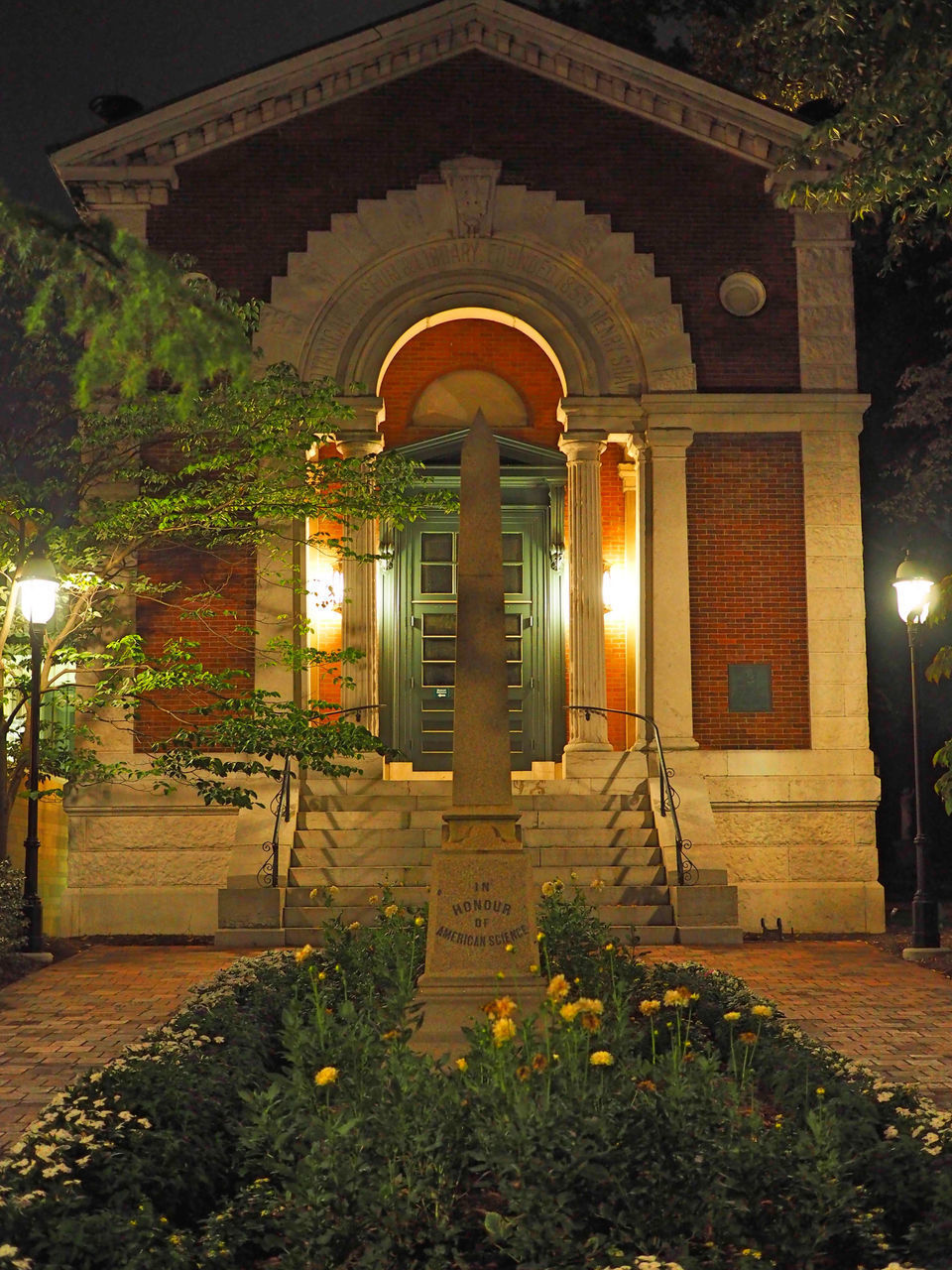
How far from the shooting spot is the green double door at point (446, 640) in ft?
58.4

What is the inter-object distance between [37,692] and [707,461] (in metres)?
7.65

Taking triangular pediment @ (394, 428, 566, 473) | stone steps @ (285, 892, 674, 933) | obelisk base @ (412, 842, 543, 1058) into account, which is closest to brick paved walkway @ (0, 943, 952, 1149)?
stone steps @ (285, 892, 674, 933)

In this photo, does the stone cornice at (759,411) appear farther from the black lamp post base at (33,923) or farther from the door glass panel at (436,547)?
the black lamp post base at (33,923)

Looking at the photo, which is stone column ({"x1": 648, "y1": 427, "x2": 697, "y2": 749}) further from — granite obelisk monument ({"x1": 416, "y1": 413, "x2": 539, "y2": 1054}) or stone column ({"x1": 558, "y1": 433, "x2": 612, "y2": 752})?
granite obelisk monument ({"x1": 416, "y1": 413, "x2": 539, "y2": 1054})

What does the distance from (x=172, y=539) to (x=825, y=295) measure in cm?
781

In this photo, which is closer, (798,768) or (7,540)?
(7,540)

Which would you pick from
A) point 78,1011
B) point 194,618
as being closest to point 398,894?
point 78,1011

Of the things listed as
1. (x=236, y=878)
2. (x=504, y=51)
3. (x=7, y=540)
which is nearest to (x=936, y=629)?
(x=504, y=51)

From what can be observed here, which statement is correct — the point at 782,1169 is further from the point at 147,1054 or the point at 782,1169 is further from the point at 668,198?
the point at 668,198

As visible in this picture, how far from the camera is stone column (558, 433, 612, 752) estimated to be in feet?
53.0

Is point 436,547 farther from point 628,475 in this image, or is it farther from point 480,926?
point 480,926

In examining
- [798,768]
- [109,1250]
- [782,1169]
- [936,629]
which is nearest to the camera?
[109,1250]

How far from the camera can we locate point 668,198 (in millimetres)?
16766

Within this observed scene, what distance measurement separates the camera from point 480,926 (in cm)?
750
